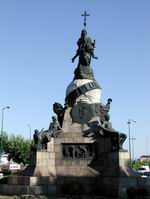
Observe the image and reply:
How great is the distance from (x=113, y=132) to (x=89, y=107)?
8.19ft

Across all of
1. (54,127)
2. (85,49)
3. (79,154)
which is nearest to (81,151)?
(79,154)

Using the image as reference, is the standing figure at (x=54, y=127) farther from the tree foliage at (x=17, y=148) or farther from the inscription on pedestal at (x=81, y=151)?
the tree foliage at (x=17, y=148)

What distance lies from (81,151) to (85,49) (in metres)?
7.36

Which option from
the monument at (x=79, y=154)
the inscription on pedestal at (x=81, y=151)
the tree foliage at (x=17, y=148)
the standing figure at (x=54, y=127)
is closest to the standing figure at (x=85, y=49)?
the monument at (x=79, y=154)

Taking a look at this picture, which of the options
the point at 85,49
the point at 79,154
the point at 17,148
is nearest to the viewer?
the point at 79,154

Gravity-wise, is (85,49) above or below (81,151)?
above

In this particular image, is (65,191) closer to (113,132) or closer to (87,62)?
(113,132)

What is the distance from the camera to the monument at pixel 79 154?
77.5ft

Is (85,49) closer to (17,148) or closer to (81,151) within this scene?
(81,151)

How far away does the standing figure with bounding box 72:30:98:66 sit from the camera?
2879 centimetres

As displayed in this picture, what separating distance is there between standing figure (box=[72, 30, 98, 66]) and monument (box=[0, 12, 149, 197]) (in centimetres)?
113

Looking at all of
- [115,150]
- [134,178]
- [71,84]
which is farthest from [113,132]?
[71,84]

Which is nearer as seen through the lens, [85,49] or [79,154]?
[79,154]

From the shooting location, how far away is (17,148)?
205 feet
